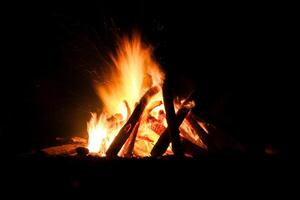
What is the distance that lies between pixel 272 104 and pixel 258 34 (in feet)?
4.44

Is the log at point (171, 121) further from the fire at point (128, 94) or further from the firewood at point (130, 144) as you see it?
the firewood at point (130, 144)

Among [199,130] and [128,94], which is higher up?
[128,94]

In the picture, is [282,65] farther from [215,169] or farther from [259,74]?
[215,169]

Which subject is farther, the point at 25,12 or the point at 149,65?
the point at 25,12

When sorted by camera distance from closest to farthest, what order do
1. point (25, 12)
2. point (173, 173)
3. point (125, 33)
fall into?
point (173, 173) < point (125, 33) < point (25, 12)

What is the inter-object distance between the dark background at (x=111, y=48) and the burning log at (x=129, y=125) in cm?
69

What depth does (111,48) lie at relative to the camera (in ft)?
14.2

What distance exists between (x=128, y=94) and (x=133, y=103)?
15 centimetres

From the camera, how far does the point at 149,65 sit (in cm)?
Answer: 354

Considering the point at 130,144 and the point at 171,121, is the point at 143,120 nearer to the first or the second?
the point at 130,144

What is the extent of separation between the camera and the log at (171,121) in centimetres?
265

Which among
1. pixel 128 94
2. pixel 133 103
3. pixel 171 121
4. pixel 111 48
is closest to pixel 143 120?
pixel 133 103

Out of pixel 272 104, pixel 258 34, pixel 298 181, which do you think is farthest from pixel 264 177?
pixel 258 34

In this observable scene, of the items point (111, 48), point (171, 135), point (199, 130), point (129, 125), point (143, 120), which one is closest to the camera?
point (171, 135)
